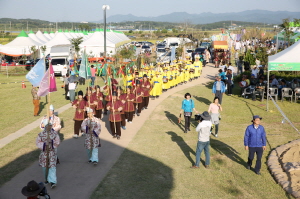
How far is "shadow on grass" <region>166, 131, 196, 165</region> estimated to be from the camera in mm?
10477

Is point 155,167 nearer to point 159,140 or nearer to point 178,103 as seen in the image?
point 159,140

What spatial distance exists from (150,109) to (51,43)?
27.7m

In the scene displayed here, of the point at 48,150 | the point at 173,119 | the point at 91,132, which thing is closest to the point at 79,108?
the point at 91,132

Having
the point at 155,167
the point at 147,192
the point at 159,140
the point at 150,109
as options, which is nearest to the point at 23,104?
the point at 150,109

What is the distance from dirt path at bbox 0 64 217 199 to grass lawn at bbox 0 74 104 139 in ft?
11.8

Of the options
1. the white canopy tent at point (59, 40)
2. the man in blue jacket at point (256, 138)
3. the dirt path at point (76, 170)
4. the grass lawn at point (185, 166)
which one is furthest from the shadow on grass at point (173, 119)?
the white canopy tent at point (59, 40)

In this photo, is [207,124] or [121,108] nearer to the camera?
[207,124]

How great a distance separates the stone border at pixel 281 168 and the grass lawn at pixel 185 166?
15 cm

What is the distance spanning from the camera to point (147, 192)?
7832mm

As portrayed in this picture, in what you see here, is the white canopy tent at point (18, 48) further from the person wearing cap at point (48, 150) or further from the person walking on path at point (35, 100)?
the person wearing cap at point (48, 150)

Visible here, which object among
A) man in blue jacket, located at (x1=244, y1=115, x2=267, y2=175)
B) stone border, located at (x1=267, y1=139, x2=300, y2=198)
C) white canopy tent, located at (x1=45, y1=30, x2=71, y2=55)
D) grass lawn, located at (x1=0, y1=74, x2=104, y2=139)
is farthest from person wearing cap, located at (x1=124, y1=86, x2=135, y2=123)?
white canopy tent, located at (x1=45, y1=30, x2=71, y2=55)

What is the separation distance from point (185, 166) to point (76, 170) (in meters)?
2.89

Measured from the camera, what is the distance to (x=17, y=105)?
18219 millimetres

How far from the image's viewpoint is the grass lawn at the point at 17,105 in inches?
562
